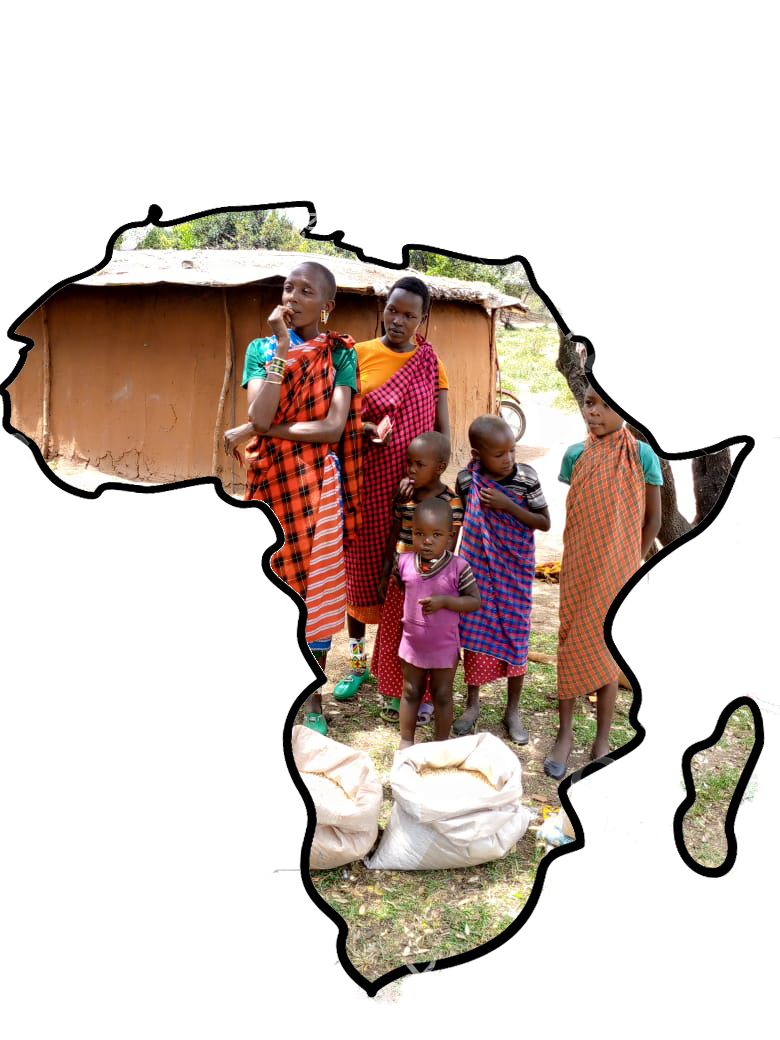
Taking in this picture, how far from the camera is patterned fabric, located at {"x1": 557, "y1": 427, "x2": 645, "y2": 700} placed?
224 cm

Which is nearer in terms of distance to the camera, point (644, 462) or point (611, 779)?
point (644, 462)

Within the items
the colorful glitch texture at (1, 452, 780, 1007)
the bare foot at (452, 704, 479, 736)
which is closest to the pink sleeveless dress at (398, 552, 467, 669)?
the bare foot at (452, 704, 479, 736)

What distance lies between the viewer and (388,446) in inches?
101

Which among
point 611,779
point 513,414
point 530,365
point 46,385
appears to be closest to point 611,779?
point 611,779

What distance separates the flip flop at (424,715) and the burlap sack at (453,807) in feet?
2.02

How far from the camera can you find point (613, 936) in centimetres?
208

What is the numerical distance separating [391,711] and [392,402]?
1099 mm

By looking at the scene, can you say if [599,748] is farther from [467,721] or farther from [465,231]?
[465,231]

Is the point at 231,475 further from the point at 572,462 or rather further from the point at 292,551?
the point at 572,462

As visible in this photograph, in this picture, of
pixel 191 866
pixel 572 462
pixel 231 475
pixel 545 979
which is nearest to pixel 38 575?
pixel 231 475

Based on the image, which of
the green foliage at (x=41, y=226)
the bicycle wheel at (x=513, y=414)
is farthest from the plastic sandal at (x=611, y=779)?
the bicycle wheel at (x=513, y=414)

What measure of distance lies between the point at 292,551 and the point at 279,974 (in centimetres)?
103

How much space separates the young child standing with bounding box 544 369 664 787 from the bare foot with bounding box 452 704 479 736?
39 cm

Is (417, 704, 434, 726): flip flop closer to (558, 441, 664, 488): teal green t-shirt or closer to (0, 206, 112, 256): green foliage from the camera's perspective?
(558, 441, 664, 488): teal green t-shirt
